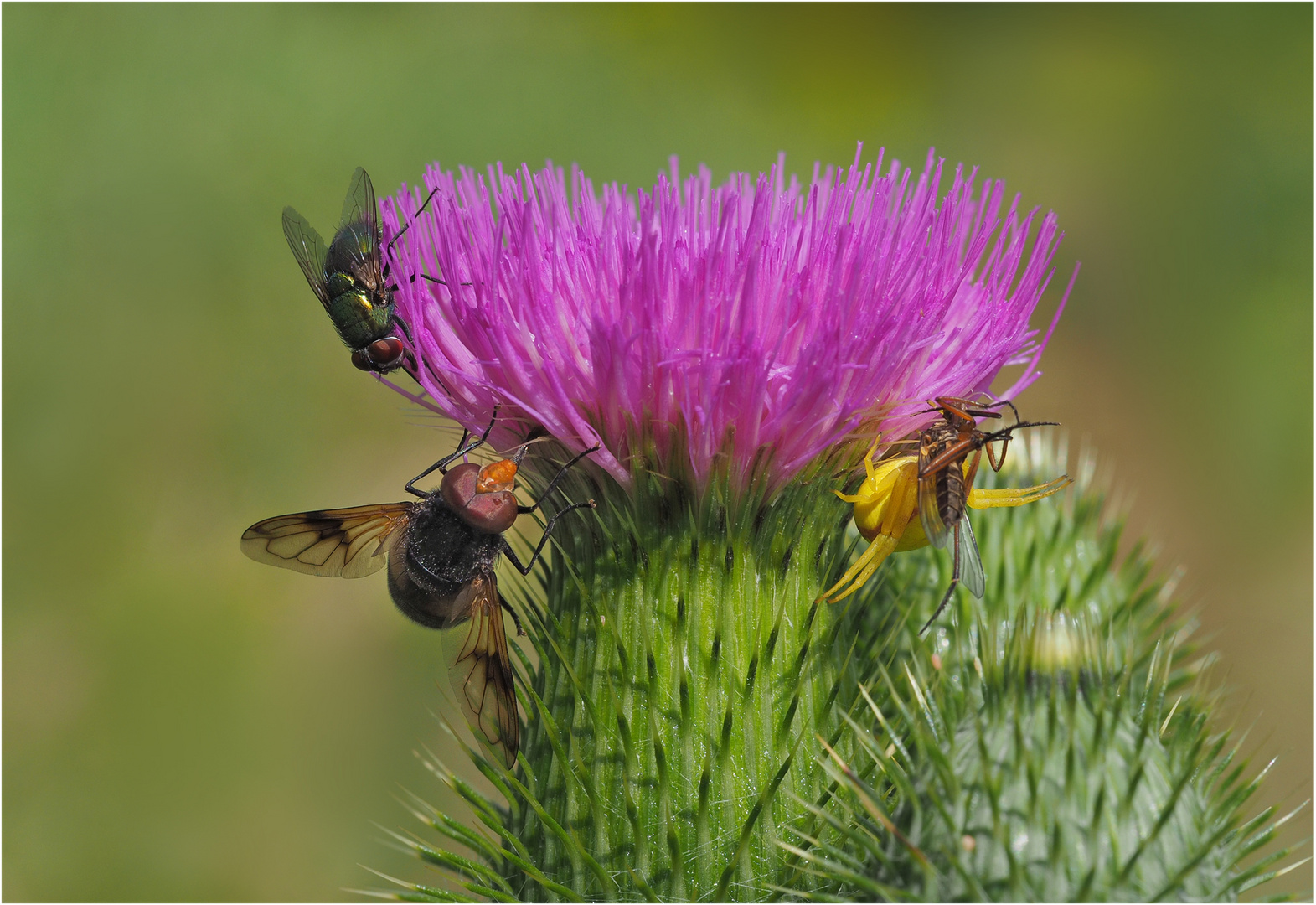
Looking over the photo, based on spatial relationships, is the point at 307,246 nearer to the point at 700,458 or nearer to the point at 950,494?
the point at 700,458

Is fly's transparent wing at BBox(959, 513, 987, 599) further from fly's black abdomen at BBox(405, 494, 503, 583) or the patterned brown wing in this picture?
the patterned brown wing

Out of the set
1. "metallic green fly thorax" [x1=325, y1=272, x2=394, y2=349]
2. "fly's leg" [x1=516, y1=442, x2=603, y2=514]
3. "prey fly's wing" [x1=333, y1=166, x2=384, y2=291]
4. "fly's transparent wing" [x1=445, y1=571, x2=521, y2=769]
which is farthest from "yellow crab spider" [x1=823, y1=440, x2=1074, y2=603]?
"prey fly's wing" [x1=333, y1=166, x2=384, y2=291]

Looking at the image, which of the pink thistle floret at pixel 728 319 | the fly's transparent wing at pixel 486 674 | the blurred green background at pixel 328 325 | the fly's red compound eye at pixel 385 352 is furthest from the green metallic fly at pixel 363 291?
the blurred green background at pixel 328 325

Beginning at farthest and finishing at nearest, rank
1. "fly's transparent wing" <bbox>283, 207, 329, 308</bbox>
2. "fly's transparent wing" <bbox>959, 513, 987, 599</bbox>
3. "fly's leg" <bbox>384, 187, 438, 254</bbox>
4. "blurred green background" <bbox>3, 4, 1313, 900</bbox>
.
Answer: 1. "blurred green background" <bbox>3, 4, 1313, 900</bbox>
2. "fly's transparent wing" <bbox>283, 207, 329, 308</bbox>
3. "fly's leg" <bbox>384, 187, 438, 254</bbox>
4. "fly's transparent wing" <bbox>959, 513, 987, 599</bbox>

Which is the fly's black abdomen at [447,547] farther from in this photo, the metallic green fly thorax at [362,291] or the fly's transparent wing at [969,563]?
the fly's transparent wing at [969,563]

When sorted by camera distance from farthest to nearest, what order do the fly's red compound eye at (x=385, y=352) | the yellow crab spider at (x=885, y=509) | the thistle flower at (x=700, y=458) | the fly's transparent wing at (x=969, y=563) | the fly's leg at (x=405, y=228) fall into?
the fly's red compound eye at (x=385, y=352) → the fly's leg at (x=405, y=228) → the fly's transparent wing at (x=969, y=563) → the yellow crab spider at (x=885, y=509) → the thistle flower at (x=700, y=458)
